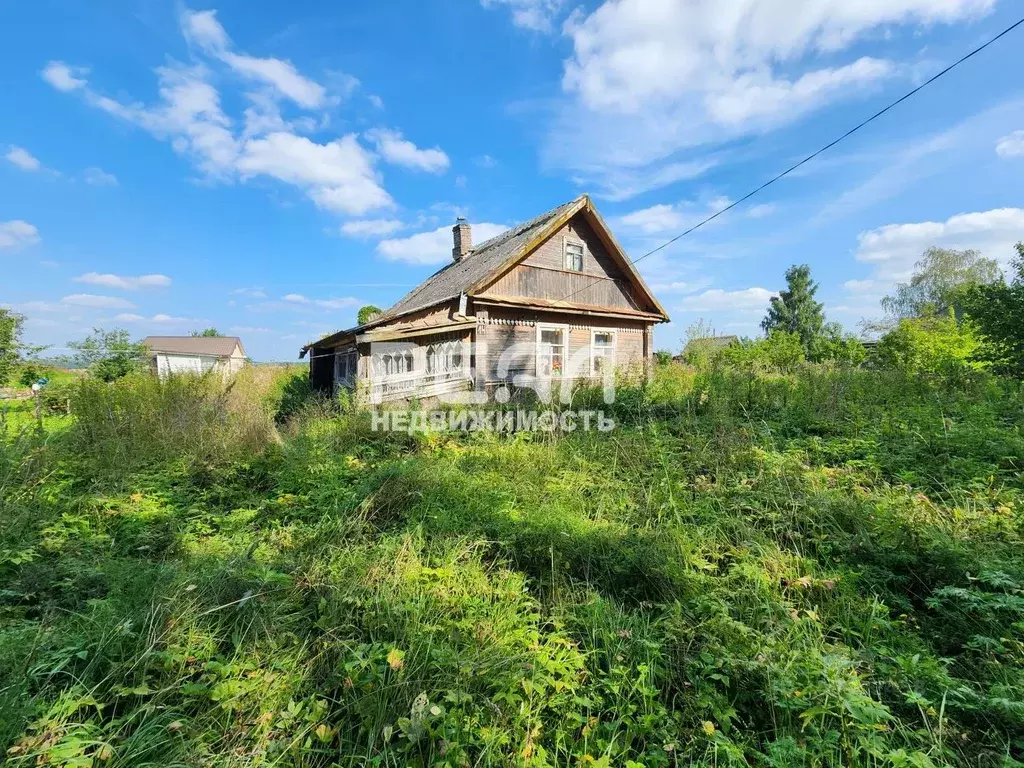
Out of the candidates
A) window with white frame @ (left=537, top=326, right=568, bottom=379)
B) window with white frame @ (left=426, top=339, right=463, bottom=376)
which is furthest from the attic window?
window with white frame @ (left=426, top=339, right=463, bottom=376)

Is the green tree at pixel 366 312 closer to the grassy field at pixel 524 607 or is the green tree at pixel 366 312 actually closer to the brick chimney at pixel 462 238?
the brick chimney at pixel 462 238

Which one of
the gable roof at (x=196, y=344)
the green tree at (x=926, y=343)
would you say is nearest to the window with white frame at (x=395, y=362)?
the green tree at (x=926, y=343)

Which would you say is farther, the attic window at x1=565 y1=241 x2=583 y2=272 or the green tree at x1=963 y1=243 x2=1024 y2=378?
the attic window at x1=565 y1=241 x2=583 y2=272

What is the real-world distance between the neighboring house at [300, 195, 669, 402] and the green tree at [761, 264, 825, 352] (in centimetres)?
2544

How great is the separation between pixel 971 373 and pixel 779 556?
7.44 meters

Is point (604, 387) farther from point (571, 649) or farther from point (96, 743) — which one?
point (96, 743)

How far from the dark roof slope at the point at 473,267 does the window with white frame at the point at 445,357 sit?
1135 mm

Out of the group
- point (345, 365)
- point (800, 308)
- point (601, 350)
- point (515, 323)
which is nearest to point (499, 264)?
point (515, 323)

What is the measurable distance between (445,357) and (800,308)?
112 ft

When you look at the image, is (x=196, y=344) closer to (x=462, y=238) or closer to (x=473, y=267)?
(x=462, y=238)

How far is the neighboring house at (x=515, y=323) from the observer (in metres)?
9.80

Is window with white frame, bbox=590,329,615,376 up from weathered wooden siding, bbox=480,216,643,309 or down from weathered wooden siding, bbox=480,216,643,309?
down

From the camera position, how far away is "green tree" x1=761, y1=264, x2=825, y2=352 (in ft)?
108

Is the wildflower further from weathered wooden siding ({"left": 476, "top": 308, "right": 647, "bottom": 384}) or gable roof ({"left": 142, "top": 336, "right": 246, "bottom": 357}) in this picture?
gable roof ({"left": 142, "top": 336, "right": 246, "bottom": 357})
